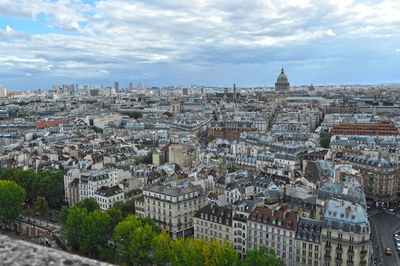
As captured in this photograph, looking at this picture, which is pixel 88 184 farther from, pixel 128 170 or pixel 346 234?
pixel 346 234

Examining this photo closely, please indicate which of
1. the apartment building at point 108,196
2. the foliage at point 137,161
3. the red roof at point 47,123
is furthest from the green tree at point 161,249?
the red roof at point 47,123

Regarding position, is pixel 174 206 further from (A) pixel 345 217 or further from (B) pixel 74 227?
(A) pixel 345 217

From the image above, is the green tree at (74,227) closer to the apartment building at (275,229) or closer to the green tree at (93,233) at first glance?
the green tree at (93,233)

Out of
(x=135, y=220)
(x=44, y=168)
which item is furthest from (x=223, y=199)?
(x=44, y=168)

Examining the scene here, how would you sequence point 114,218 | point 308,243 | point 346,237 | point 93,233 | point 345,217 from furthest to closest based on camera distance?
1. point 114,218
2. point 93,233
3. point 308,243
4. point 345,217
5. point 346,237

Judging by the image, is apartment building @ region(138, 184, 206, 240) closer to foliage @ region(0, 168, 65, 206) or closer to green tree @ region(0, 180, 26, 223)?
green tree @ region(0, 180, 26, 223)

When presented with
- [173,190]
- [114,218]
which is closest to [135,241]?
[114,218]

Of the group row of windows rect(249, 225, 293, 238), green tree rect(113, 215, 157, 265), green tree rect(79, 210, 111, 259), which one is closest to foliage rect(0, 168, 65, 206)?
green tree rect(79, 210, 111, 259)
